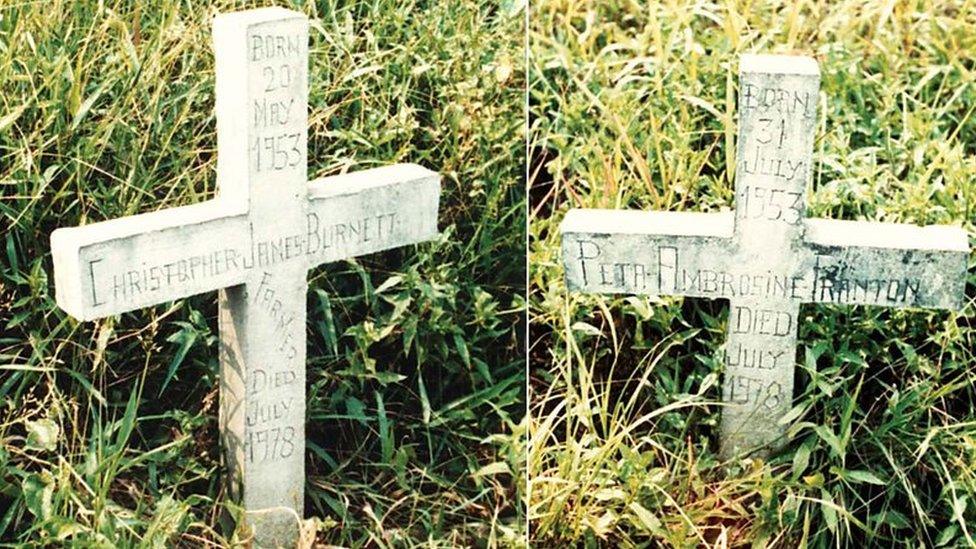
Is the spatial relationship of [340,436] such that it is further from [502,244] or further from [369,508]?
[502,244]

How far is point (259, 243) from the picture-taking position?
2.64 m

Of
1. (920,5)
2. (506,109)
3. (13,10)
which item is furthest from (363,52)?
(920,5)

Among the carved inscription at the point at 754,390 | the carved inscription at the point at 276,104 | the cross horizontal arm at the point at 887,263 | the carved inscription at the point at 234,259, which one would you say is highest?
the carved inscription at the point at 276,104

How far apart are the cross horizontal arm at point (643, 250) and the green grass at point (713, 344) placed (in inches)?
6.0

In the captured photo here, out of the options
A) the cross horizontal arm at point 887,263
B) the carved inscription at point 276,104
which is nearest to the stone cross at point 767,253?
the cross horizontal arm at point 887,263

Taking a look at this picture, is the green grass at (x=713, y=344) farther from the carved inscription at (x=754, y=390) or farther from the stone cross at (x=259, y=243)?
the stone cross at (x=259, y=243)

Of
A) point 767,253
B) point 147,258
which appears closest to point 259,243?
point 147,258

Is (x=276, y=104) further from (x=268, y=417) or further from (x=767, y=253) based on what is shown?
(x=767, y=253)

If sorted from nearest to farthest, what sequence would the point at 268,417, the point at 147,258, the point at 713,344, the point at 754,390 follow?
the point at 147,258 < the point at 268,417 < the point at 754,390 < the point at 713,344

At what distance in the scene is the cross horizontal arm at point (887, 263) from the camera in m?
2.77

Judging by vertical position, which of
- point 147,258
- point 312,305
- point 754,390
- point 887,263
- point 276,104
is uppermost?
point 276,104

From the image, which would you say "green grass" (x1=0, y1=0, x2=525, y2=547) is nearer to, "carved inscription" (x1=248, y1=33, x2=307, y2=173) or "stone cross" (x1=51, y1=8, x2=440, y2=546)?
"stone cross" (x1=51, y1=8, x2=440, y2=546)

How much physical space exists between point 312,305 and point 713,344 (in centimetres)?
66

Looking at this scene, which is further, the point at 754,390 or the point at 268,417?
the point at 754,390
